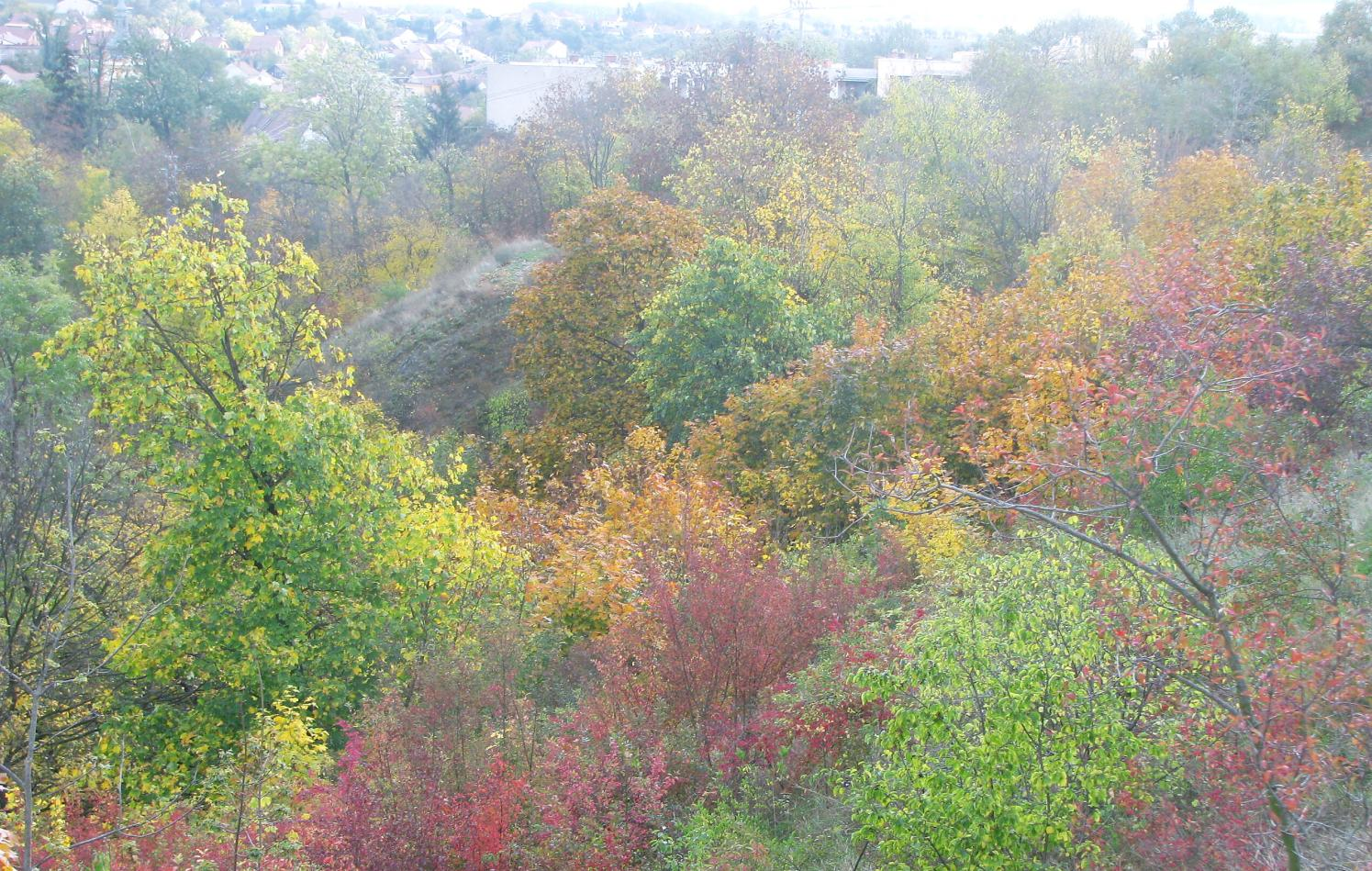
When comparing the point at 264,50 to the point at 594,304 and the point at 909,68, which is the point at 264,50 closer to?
the point at 909,68

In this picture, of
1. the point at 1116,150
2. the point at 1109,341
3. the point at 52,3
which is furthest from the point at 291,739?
the point at 52,3

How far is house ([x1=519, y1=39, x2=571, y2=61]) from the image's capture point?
345ft

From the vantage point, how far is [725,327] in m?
18.6

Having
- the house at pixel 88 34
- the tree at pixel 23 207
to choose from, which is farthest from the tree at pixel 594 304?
the house at pixel 88 34

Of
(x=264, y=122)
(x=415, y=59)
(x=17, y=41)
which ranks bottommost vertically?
(x=415, y=59)

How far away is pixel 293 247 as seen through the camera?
10.8 meters

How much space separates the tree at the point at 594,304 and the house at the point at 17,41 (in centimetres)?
7140

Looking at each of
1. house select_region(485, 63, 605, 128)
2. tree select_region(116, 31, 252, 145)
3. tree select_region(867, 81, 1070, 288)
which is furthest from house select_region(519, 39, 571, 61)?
tree select_region(867, 81, 1070, 288)

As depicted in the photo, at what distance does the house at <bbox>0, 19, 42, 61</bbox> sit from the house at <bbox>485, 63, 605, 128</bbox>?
38297 millimetres

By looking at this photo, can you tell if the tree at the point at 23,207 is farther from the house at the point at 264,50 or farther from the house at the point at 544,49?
the house at the point at 264,50

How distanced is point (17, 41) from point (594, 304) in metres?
96.0

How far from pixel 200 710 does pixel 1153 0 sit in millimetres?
82322

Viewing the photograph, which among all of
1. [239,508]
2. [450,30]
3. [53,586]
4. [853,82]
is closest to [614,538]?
[239,508]

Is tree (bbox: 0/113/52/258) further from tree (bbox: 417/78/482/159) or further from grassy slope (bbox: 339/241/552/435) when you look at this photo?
tree (bbox: 417/78/482/159)
